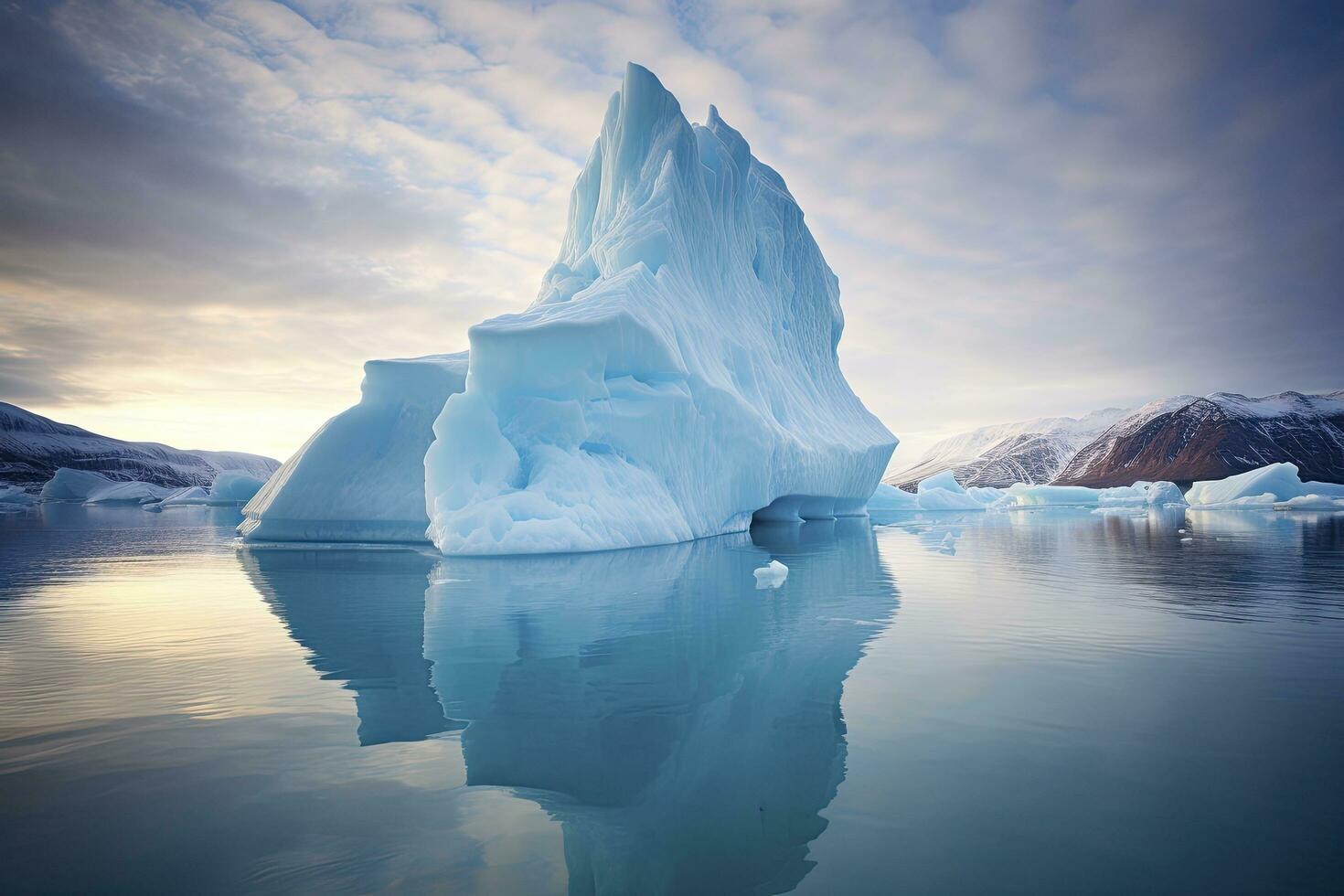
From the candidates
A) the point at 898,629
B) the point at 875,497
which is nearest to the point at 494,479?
the point at 898,629

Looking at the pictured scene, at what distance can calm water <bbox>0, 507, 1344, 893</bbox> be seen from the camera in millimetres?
1850

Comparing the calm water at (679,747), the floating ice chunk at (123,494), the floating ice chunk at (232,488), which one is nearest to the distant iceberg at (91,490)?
the floating ice chunk at (123,494)

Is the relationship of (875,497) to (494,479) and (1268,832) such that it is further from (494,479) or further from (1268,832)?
(1268,832)

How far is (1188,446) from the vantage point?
95875mm

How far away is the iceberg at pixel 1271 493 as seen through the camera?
3150 cm

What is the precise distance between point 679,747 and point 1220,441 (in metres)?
115

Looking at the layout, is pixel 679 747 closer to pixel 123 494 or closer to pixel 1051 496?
pixel 1051 496

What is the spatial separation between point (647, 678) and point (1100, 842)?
2.27 meters

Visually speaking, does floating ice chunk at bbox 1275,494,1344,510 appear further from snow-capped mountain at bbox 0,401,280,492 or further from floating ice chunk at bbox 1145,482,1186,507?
snow-capped mountain at bbox 0,401,280,492

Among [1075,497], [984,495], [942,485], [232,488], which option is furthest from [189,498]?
[1075,497]

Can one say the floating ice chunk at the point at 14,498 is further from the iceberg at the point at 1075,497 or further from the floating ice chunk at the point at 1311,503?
the floating ice chunk at the point at 1311,503

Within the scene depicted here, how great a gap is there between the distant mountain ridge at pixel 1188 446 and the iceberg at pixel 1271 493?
58.6m

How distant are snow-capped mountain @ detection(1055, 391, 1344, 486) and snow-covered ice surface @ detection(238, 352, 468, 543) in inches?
3731

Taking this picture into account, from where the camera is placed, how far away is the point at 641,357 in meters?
13.1
